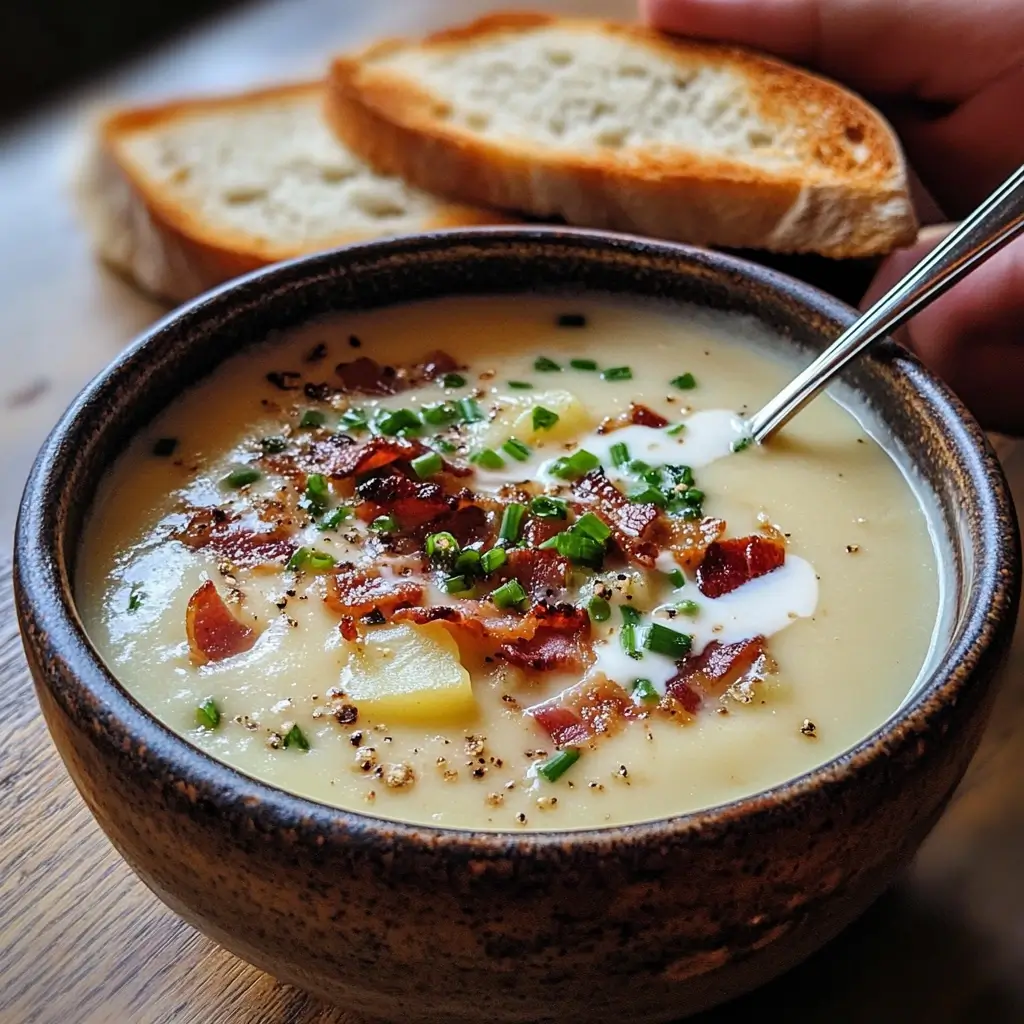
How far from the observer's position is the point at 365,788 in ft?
3.74

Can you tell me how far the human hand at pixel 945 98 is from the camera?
190 cm

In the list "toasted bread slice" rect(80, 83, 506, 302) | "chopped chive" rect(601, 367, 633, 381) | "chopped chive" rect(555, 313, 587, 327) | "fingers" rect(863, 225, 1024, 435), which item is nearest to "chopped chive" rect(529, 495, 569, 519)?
"chopped chive" rect(601, 367, 633, 381)

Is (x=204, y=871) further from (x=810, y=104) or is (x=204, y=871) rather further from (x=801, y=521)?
(x=810, y=104)

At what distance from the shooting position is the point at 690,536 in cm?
145

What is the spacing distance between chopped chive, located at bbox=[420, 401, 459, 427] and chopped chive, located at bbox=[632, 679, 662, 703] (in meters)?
0.54

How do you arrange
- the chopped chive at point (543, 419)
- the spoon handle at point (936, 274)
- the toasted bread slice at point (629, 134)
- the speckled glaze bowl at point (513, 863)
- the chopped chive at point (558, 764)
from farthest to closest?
the toasted bread slice at point (629, 134)
the chopped chive at point (543, 419)
the spoon handle at point (936, 274)
the chopped chive at point (558, 764)
the speckled glaze bowl at point (513, 863)

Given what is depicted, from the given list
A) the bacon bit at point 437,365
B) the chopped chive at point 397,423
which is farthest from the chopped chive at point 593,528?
the bacon bit at point 437,365

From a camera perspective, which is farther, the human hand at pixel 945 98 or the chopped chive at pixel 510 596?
the human hand at pixel 945 98

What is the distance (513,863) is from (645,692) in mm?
365

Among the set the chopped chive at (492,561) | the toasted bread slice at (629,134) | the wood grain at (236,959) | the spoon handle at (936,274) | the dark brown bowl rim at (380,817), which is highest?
the spoon handle at (936,274)

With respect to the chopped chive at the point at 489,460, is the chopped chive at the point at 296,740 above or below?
above

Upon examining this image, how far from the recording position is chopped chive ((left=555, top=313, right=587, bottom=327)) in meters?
1.82

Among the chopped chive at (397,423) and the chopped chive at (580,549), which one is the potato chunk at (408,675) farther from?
the chopped chive at (397,423)

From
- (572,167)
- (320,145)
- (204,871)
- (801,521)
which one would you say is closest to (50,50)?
(320,145)
